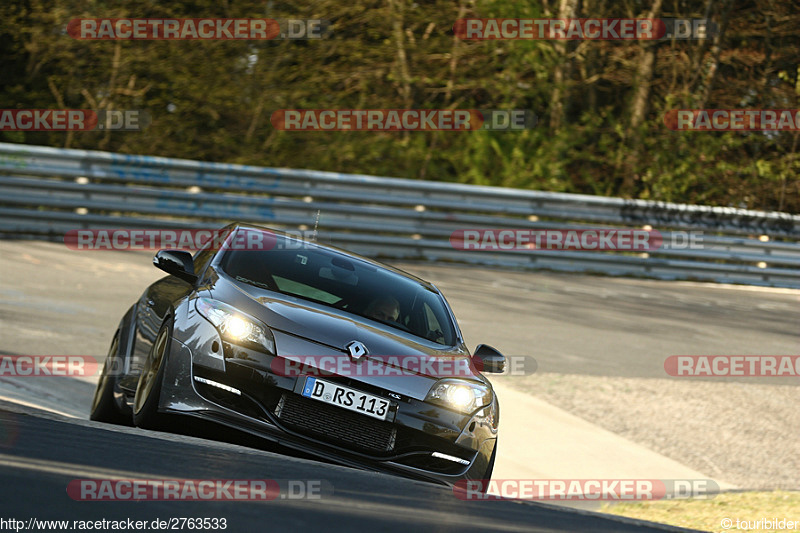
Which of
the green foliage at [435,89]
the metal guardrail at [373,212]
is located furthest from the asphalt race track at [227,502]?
the green foliage at [435,89]

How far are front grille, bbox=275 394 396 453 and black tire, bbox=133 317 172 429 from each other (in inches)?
26.0

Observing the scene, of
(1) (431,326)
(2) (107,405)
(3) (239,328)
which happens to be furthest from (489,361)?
(2) (107,405)

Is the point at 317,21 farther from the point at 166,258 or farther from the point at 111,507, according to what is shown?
the point at 111,507

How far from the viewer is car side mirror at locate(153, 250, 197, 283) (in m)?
6.21

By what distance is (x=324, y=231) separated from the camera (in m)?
15.8

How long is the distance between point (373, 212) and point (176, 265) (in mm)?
9955

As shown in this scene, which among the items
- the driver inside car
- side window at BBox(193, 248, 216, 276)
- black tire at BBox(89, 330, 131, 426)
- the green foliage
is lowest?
black tire at BBox(89, 330, 131, 426)

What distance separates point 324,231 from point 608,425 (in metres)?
7.97

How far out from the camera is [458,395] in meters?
5.55

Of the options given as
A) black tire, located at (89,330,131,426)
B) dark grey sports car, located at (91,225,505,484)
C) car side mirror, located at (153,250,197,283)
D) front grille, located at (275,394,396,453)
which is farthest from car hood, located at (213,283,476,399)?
black tire, located at (89,330,131,426)

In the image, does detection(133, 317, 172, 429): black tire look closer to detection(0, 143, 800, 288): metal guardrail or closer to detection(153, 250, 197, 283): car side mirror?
detection(153, 250, 197, 283): car side mirror

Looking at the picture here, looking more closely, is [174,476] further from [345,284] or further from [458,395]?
[345,284]

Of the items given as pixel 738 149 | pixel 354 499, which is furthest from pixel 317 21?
pixel 354 499

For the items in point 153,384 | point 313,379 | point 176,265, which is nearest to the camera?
point 313,379
